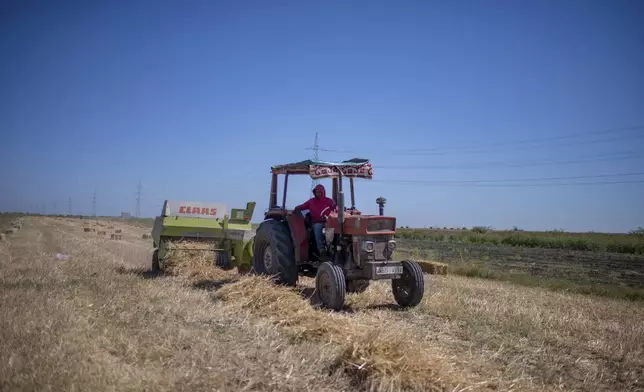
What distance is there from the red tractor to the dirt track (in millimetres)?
430

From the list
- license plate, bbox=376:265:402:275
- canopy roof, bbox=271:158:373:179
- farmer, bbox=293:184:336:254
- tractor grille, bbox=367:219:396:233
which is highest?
canopy roof, bbox=271:158:373:179

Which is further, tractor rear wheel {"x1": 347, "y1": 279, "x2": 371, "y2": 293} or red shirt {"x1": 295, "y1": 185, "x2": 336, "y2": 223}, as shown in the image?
tractor rear wheel {"x1": 347, "y1": 279, "x2": 371, "y2": 293}

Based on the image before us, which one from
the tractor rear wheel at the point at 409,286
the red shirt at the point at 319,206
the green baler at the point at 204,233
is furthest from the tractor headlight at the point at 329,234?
the green baler at the point at 204,233

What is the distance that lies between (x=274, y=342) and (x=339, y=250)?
10.0 ft

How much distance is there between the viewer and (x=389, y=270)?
691 centimetres

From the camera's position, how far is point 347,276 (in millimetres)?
6953

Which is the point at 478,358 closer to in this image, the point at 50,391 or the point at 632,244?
the point at 50,391

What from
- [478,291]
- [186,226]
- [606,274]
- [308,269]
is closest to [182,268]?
[186,226]

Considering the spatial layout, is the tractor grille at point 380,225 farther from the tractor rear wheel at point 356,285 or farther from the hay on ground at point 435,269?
the hay on ground at point 435,269

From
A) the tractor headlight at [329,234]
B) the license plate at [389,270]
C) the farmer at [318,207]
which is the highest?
the farmer at [318,207]

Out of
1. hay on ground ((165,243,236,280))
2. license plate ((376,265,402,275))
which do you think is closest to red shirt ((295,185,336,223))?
license plate ((376,265,402,275))

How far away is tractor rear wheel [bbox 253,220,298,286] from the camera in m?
7.54

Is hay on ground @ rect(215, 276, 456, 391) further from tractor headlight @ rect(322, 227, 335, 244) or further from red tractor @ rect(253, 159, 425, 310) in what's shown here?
tractor headlight @ rect(322, 227, 335, 244)

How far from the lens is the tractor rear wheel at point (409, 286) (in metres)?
7.08
